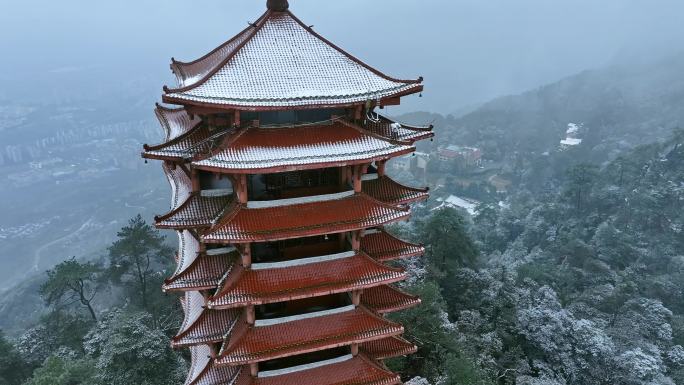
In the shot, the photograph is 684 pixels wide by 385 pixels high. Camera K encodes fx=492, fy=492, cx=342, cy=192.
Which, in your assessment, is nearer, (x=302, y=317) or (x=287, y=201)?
(x=287, y=201)

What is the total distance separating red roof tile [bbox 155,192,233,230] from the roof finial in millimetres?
5664

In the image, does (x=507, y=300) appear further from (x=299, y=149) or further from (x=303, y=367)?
(x=299, y=149)

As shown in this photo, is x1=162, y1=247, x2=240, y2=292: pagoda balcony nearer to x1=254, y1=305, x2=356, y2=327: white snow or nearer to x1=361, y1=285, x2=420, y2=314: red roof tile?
x1=254, y1=305, x2=356, y2=327: white snow

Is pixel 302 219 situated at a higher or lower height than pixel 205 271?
higher

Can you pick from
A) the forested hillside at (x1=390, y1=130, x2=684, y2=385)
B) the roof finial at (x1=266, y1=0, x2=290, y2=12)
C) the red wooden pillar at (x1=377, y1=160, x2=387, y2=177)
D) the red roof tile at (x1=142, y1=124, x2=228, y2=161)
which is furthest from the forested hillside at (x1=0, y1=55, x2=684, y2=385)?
the roof finial at (x1=266, y1=0, x2=290, y2=12)

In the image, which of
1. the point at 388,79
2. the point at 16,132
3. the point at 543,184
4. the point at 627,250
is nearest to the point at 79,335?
the point at 388,79

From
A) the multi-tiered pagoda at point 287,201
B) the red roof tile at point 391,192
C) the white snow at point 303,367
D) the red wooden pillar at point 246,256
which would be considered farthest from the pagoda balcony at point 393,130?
the white snow at point 303,367

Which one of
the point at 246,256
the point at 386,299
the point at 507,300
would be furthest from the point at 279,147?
the point at 507,300

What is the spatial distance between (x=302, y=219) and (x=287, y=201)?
75 cm

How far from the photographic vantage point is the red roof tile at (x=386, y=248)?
51.3ft

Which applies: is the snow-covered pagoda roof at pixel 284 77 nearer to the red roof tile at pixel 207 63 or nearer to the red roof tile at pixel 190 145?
the red roof tile at pixel 207 63

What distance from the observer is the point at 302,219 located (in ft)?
44.4

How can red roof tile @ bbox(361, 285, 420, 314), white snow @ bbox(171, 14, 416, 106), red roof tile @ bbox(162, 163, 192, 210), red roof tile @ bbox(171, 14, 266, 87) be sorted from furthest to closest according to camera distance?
red roof tile @ bbox(361, 285, 420, 314)
red roof tile @ bbox(162, 163, 192, 210)
red roof tile @ bbox(171, 14, 266, 87)
white snow @ bbox(171, 14, 416, 106)

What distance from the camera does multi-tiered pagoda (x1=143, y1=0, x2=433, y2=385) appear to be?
42.2 ft
